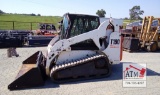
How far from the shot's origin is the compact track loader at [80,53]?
8016 mm

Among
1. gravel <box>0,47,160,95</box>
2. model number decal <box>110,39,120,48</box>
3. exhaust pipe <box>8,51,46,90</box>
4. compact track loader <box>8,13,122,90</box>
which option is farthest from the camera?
model number decal <box>110,39,120,48</box>

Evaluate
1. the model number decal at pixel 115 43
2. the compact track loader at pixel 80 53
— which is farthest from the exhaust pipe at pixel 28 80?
the model number decal at pixel 115 43

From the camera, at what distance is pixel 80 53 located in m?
8.80

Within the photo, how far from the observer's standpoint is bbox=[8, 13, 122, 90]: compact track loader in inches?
316

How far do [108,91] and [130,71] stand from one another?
80.9 inches

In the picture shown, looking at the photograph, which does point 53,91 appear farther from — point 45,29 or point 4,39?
point 45,29

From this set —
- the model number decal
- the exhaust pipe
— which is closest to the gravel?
the exhaust pipe

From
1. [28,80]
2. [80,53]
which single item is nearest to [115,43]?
[80,53]

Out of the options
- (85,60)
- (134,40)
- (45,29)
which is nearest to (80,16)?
(85,60)

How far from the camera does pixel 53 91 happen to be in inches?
280

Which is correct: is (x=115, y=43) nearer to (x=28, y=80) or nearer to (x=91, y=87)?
(x=91, y=87)

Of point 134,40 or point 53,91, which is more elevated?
point 134,40

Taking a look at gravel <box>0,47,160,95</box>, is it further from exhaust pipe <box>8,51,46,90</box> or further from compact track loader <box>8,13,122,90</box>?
compact track loader <box>8,13,122,90</box>

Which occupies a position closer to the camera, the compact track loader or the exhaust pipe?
the exhaust pipe
